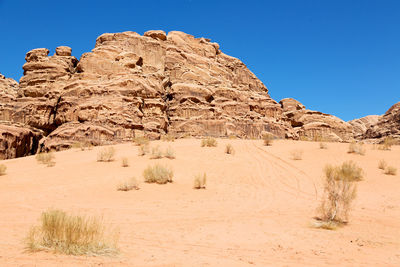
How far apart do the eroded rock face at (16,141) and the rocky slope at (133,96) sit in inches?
41.1

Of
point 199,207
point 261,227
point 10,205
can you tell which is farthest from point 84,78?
point 261,227

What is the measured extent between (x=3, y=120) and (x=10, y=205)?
73.2 feet

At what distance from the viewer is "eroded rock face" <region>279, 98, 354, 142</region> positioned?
42281 millimetres

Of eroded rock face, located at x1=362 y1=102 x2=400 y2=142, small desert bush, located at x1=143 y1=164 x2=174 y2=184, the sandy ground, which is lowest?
the sandy ground

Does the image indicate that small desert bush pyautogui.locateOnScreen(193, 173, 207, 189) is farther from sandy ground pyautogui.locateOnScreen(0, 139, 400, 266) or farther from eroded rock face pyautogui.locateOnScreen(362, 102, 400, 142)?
eroded rock face pyautogui.locateOnScreen(362, 102, 400, 142)

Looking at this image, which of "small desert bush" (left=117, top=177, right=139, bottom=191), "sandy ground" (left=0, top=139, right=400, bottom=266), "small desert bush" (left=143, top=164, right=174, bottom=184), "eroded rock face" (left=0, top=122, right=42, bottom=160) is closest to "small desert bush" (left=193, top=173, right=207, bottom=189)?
"sandy ground" (left=0, top=139, right=400, bottom=266)

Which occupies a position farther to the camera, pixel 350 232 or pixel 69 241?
pixel 350 232

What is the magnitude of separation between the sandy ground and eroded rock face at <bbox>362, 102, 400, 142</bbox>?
2793 centimetres

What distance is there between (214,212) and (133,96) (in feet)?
63.2

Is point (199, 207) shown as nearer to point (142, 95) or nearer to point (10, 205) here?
point (10, 205)

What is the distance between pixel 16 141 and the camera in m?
19.7

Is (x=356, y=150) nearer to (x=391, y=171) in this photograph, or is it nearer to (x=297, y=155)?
(x=297, y=155)

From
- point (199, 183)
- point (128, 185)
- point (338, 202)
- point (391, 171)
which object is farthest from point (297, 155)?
point (128, 185)

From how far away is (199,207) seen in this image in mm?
5852
